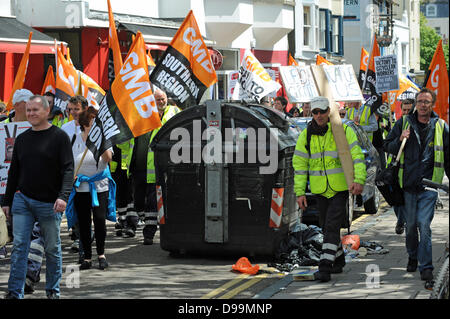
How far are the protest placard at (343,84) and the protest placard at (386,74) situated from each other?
2.51 meters

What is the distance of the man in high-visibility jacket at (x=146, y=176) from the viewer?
40.0 feet

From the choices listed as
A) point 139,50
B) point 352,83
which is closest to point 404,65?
point 352,83

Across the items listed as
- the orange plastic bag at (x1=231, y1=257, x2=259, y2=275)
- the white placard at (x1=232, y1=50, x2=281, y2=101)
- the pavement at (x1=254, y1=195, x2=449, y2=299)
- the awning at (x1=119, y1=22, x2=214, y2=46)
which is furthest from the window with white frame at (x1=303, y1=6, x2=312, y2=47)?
the orange plastic bag at (x1=231, y1=257, x2=259, y2=275)

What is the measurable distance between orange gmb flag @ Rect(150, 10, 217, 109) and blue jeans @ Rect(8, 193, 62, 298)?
4403mm

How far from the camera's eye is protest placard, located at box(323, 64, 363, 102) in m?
19.1

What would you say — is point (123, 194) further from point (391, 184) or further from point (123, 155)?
point (391, 184)

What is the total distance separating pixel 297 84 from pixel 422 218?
10.3 metres

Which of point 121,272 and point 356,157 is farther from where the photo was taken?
point 121,272

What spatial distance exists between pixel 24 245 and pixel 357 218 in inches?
312

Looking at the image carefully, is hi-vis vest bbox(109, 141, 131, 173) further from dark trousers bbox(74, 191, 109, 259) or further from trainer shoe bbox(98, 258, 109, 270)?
trainer shoe bbox(98, 258, 109, 270)

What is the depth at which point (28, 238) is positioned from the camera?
816cm

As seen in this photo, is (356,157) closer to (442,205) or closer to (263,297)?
(263,297)

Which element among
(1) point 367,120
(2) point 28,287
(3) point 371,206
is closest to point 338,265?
(2) point 28,287

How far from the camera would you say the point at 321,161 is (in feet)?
31.2
